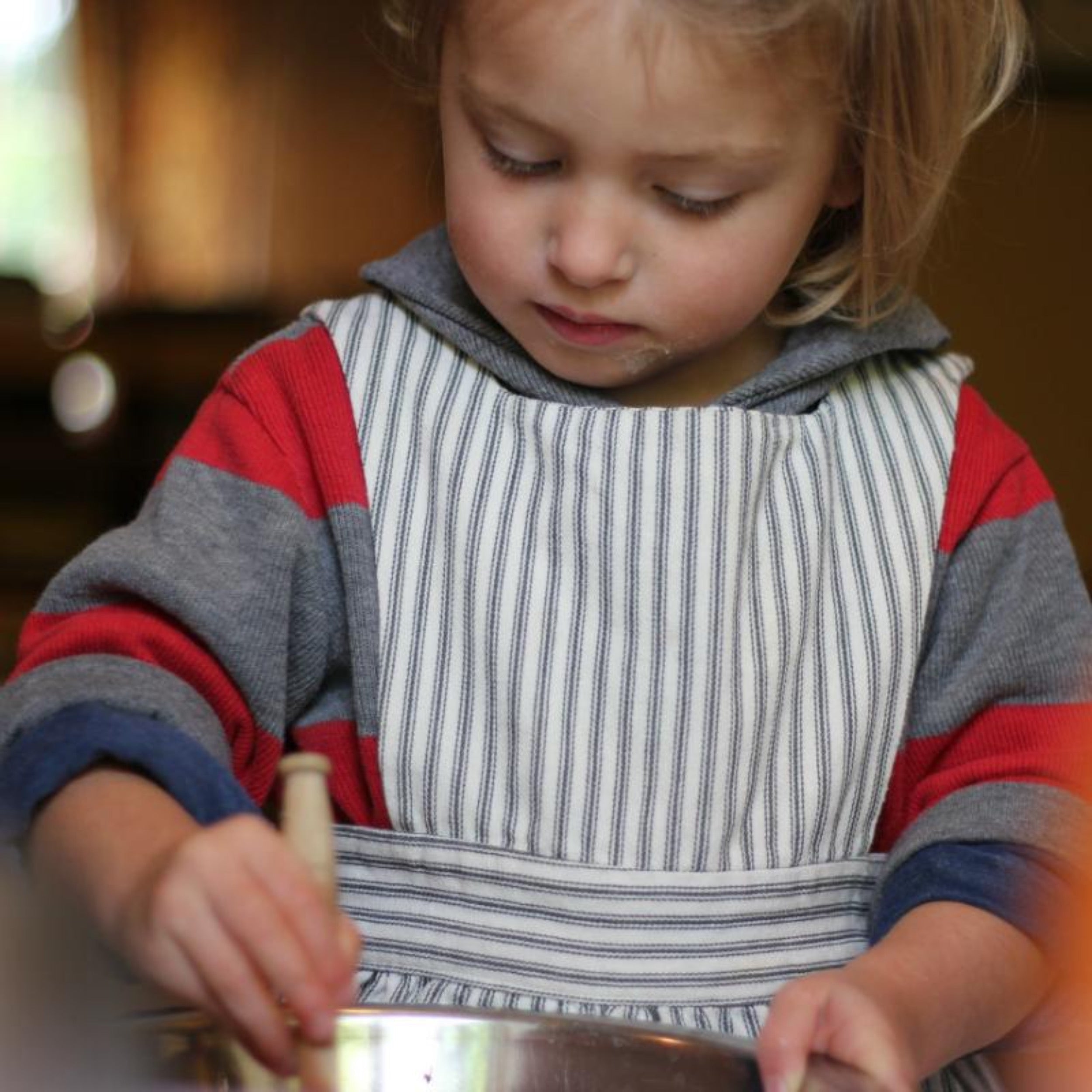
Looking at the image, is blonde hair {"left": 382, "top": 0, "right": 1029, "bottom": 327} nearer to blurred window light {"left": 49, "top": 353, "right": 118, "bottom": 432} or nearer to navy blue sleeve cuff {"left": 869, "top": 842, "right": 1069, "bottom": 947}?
navy blue sleeve cuff {"left": 869, "top": 842, "right": 1069, "bottom": 947}

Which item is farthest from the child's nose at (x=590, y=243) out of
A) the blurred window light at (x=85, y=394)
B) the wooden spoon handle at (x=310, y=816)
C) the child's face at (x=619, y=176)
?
the blurred window light at (x=85, y=394)

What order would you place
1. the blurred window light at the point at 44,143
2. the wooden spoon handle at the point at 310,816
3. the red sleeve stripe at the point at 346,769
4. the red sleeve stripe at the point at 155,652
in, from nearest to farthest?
the wooden spoon handle at the point at 310,816
the red sleeve stripe at the point at 155,652
the red sleeve stripe at the point at 346,769
the blurred window light at the point at 44,143

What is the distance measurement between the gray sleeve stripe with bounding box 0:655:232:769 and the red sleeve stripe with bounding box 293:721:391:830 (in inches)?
4.0

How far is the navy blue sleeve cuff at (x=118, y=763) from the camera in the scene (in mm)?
651

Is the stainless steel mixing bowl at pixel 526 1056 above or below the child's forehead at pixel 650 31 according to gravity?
below

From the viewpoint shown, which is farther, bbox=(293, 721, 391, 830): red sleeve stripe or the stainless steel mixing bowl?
bbox=(293, 721, 391, 830): red sleeve stripe

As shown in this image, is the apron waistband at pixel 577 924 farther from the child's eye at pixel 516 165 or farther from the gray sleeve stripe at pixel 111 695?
the child's eye at pixel 516 165

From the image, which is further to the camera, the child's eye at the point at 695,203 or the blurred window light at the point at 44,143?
the blurred window light at the point at 44,143

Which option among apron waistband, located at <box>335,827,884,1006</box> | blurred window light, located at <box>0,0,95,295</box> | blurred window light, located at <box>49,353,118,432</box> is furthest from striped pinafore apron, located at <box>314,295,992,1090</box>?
blurred window light, located at <box>0,0,95,295</box>

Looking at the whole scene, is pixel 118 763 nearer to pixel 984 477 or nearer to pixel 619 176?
pixel 619 176

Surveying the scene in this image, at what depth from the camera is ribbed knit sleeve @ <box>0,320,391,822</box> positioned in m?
0.68

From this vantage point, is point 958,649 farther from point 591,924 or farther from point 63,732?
point 63,732

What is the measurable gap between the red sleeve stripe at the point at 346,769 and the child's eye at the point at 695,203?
0.86 ft

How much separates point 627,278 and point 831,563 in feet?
0.54
